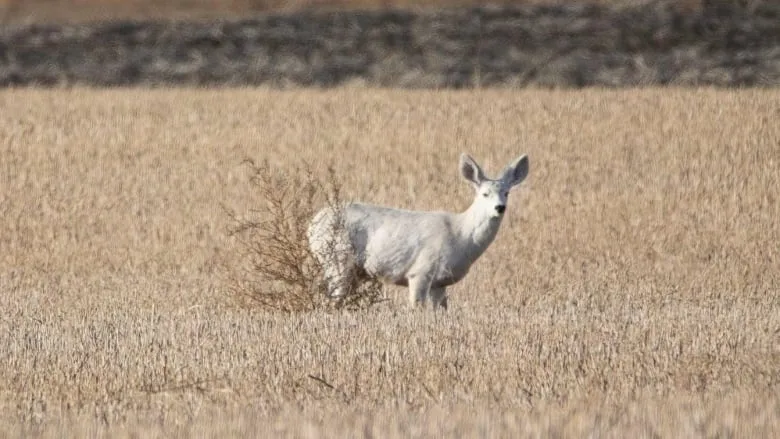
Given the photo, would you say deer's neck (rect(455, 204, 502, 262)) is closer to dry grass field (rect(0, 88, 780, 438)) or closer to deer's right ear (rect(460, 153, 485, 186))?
deer's right ear (rect(460, 153, 485, 186))

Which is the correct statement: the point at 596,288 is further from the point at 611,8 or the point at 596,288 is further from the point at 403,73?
the point at 611,8

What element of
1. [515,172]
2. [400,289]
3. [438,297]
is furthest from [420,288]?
[400,289]

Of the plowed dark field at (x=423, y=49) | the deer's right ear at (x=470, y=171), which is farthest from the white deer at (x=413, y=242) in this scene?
the plowed dark field at (x=423, y=49)

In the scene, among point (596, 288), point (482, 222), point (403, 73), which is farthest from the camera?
point (403, 73)

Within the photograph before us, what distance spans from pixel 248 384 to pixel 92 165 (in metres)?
12.4

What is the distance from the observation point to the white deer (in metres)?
12.4

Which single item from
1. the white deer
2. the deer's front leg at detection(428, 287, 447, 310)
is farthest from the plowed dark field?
the deer's front leg at detection(428, 287, 447, 310)

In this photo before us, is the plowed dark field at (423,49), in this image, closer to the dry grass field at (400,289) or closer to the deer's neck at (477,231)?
the dry grass field at (400,289)

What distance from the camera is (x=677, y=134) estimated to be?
70.9ft

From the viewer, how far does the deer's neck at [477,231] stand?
1238 centimetres

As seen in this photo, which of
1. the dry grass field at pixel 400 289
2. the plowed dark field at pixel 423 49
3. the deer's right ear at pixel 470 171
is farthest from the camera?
the plowed dark field at pixel 423 49

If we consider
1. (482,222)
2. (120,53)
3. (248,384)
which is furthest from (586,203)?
(120,53)

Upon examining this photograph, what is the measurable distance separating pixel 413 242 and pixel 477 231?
0.51 meters

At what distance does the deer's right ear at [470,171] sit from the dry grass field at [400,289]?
105 centimetres
